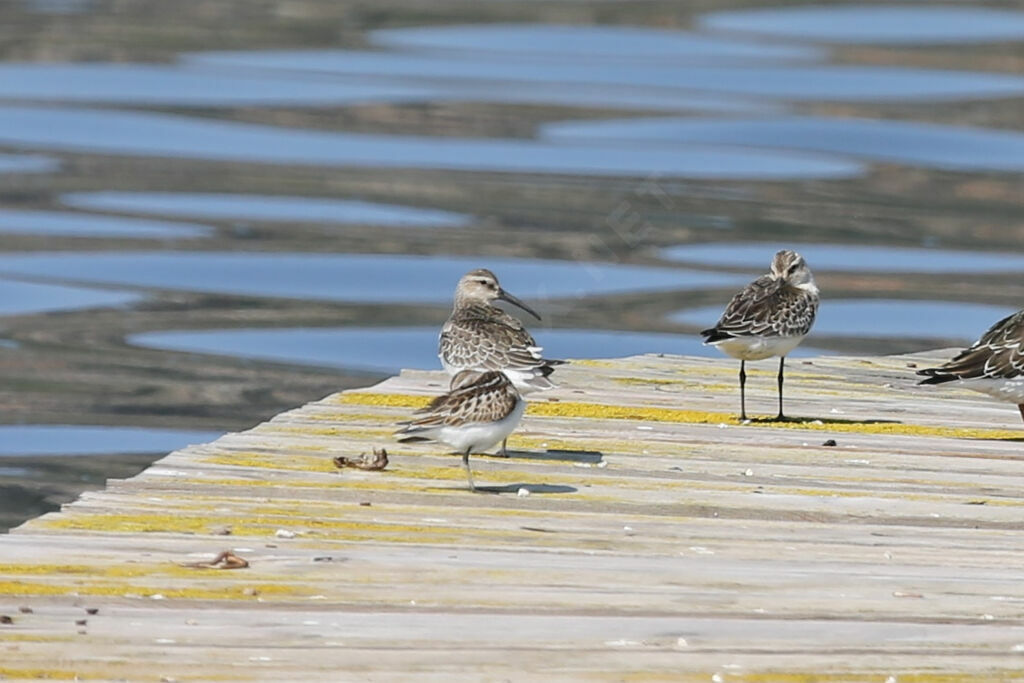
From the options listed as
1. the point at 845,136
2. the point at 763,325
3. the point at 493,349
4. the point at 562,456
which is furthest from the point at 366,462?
the point at 845,136

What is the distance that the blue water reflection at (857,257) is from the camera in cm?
2443

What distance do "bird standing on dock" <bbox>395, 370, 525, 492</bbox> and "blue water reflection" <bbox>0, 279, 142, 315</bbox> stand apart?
42.0ft

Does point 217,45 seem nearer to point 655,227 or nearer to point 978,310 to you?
point 655,227

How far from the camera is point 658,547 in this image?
27.1ft

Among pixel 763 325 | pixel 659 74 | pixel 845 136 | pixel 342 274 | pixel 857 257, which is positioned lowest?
pixel 763 325

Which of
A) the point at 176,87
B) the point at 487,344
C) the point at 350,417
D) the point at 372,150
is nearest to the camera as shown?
the point at 487,344

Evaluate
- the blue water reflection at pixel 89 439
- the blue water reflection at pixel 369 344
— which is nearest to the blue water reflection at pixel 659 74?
the blue water reflection at pixel 369 344

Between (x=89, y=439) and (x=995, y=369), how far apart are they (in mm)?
8082

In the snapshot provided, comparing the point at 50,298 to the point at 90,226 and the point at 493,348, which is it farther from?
the point at 493,348

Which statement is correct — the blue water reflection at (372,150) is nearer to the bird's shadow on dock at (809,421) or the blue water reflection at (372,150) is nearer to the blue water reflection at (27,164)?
the blue water reflection at (27,164)

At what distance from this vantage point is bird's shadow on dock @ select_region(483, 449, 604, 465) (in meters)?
9.87

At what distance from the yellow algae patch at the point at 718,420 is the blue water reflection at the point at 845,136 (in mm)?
18771

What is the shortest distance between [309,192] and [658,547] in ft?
67.1

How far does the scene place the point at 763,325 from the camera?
35.9ft
